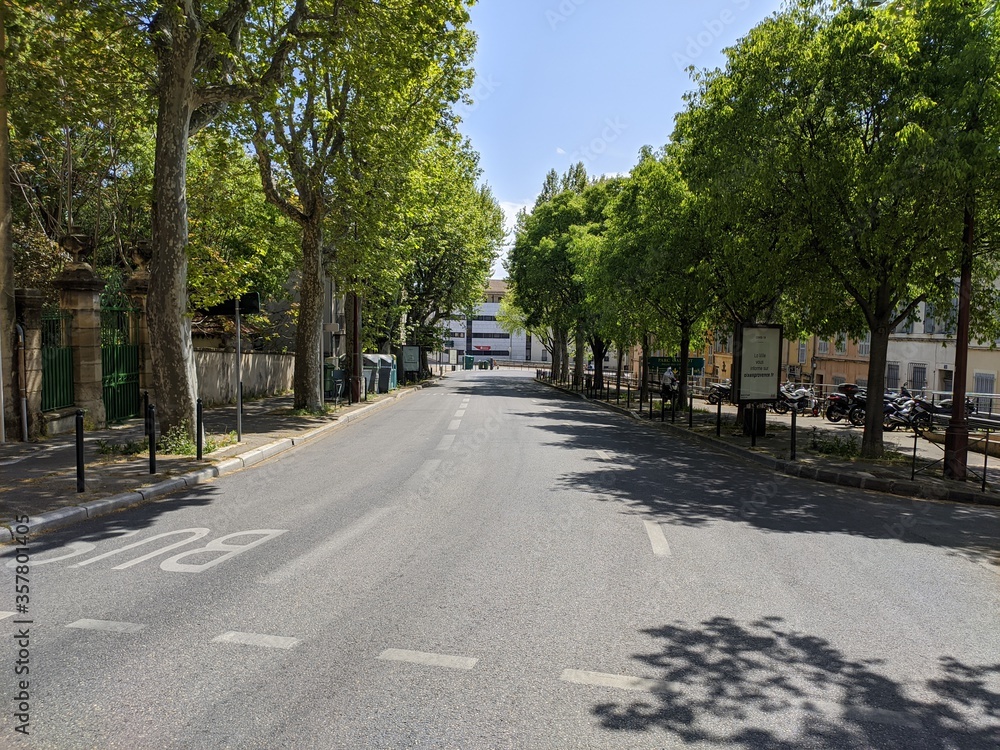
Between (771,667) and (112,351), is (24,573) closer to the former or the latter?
(771,667)

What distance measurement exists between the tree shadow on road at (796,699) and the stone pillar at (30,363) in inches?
493

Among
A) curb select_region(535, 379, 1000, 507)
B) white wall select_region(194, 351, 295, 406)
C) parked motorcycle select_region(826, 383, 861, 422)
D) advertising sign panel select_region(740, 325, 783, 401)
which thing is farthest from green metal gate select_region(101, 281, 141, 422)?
parked motorcycle select_region(826, 383, 861, 422)

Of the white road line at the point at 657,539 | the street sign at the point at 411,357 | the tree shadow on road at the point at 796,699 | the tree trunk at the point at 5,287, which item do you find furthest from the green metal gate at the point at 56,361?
the street sign at the point at 411,357

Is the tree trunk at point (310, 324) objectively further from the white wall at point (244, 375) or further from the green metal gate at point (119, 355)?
the green metal gate at point (119, 355)

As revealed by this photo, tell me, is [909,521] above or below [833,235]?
below

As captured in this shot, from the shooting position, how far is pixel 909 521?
8.50 metres

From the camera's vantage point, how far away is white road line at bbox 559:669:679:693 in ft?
12.1

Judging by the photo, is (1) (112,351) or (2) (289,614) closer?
(2) (289,614)

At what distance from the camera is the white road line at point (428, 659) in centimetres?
389

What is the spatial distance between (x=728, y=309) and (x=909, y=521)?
1305 cm

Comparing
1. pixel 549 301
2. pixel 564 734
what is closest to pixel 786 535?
pixel 564 734

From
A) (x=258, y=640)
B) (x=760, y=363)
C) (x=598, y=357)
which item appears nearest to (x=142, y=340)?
(x=258, y=640)

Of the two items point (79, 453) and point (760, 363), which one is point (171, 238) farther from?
point (760, 363)

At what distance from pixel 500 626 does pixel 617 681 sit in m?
0.98
